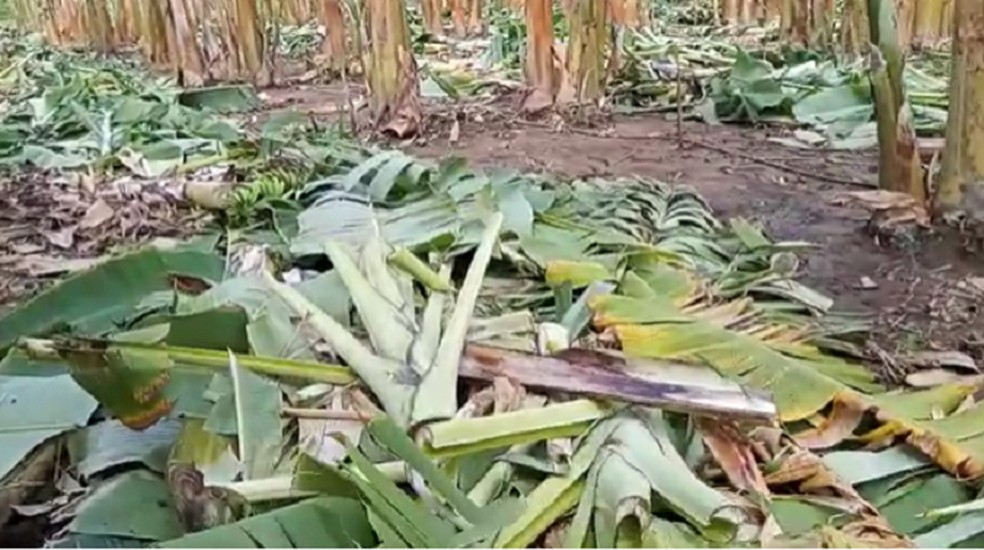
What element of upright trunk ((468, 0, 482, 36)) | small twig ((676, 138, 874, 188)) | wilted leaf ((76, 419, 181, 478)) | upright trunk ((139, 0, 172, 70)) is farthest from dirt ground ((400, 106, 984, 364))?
upright trunk ((468, 0, 482, 36))

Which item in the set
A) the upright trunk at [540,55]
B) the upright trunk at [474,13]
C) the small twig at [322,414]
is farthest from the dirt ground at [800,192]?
the upright trunk at [474,13]

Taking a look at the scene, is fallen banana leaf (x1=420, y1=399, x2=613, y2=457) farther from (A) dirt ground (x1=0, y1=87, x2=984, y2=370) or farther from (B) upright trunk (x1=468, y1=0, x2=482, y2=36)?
(B) upright trunk (x1=468, y1=0, x2=482, y2=36)

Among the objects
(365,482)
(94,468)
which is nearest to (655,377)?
(365,482)

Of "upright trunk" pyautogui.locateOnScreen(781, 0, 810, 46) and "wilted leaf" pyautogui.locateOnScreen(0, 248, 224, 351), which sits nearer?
"wilted leaf" pyautogui.locateOnScreen(0, 248, 224, 351)

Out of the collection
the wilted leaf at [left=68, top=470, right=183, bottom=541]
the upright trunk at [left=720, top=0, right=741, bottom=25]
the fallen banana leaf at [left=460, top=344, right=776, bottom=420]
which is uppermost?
the fallen banana leaf at [left=460, top=344, right=776, bottom=420]

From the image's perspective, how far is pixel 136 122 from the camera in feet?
20.1

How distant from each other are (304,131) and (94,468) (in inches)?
179

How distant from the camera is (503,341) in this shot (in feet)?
7.72

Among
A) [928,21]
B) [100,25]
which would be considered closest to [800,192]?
[928,21]

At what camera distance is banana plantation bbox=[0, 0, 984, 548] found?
1.77 meters

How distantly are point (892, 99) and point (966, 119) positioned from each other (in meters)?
0.42

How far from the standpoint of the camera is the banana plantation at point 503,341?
1.77m

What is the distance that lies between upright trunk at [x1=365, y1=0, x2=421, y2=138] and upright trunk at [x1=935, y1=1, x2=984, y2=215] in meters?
3.79

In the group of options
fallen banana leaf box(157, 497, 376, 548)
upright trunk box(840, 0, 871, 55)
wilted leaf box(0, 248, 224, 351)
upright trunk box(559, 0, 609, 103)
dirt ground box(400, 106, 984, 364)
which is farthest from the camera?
upright trunk box(840, 0, 871, 55)
